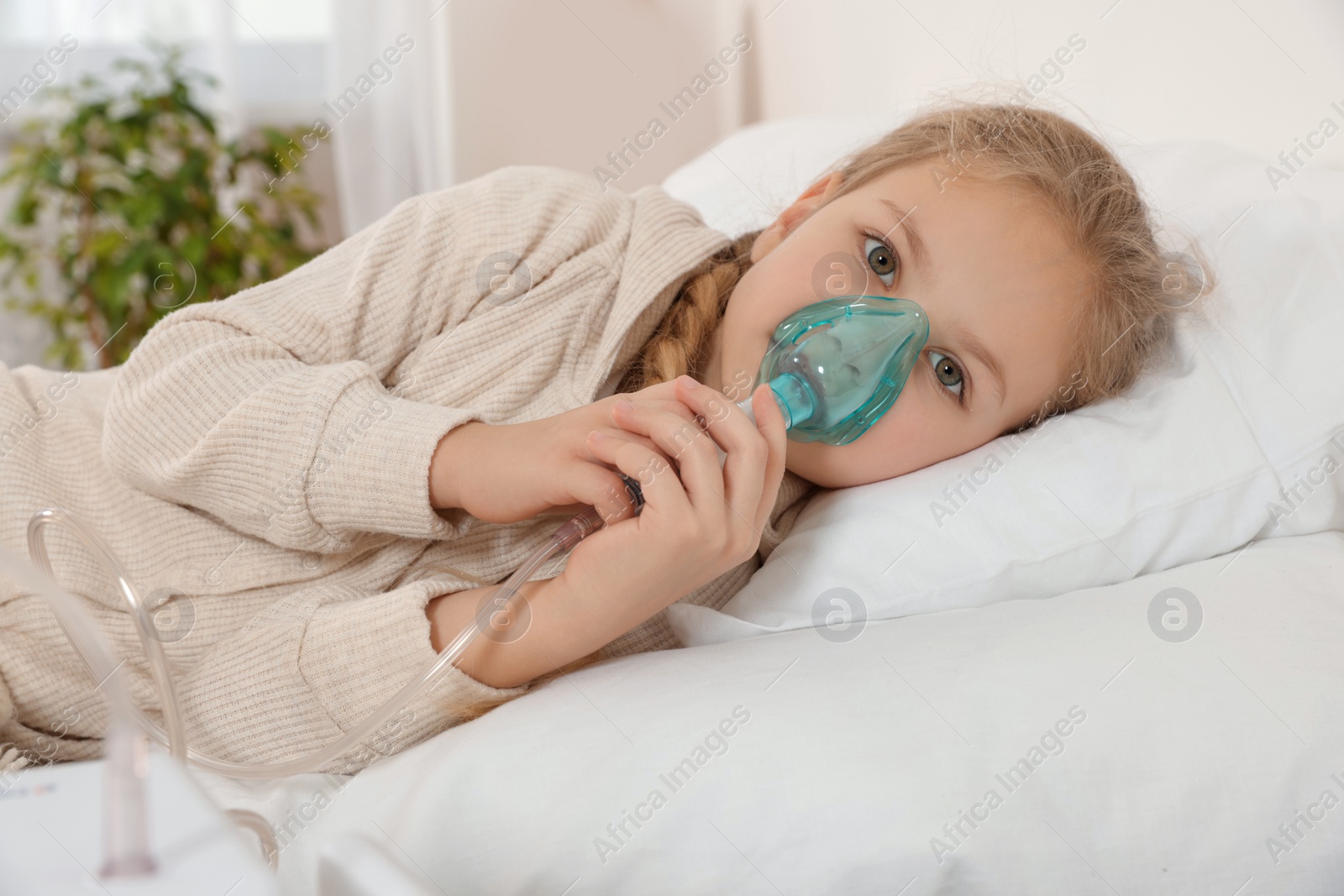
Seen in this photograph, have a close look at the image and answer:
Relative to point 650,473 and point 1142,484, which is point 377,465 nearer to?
point 650,473

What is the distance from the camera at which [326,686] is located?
0.80 metres

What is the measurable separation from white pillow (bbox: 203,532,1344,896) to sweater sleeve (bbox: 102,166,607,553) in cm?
23

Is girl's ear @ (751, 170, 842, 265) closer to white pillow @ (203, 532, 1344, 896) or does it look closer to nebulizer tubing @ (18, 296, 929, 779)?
nebulizer tubing @ (18, 296, 929, 779)

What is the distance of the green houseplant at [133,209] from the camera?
2320 mm

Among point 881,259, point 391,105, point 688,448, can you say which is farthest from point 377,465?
point 391,105

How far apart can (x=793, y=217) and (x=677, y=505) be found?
1.58 feet

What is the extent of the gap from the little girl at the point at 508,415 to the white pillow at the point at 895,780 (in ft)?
0.36

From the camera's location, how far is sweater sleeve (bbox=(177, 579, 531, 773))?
2.57 ft

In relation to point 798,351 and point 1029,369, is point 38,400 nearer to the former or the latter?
point 798,351

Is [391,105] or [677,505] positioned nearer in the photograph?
[677,505]

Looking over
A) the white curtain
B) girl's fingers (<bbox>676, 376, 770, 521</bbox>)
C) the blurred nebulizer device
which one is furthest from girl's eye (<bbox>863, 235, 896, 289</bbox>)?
the white curtain

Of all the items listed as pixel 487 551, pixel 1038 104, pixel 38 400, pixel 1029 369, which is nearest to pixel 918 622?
pixel 1029 369

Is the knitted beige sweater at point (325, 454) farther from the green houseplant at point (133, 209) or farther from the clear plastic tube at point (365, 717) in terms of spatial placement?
the green houseplant at point (133, 209)

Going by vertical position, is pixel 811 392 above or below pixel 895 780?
above
